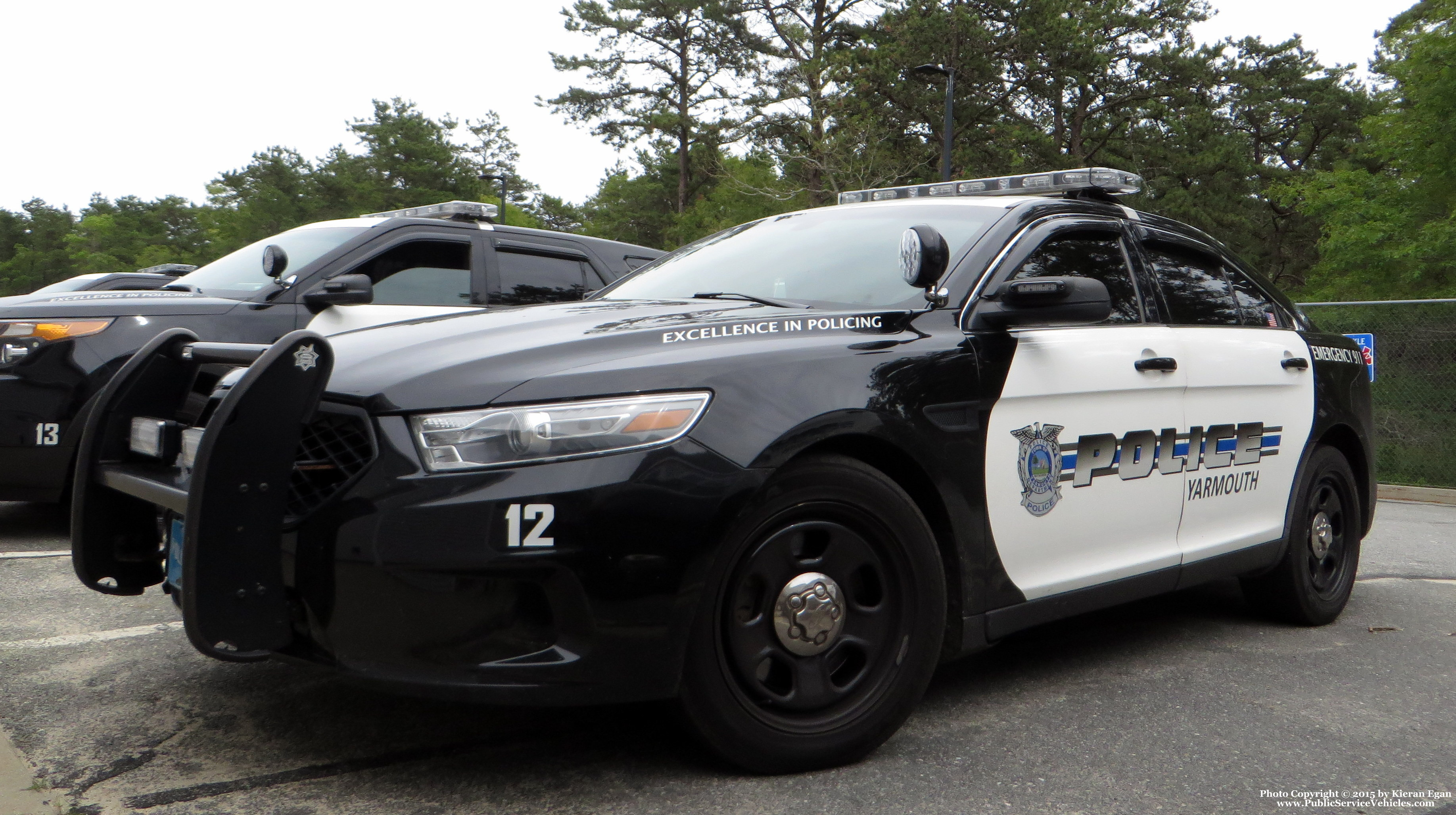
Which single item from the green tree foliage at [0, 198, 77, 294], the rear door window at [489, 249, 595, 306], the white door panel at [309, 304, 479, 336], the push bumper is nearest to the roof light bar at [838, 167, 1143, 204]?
the push bumper

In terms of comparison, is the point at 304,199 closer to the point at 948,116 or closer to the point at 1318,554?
the point at 948,116

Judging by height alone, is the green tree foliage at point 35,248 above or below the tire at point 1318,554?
above

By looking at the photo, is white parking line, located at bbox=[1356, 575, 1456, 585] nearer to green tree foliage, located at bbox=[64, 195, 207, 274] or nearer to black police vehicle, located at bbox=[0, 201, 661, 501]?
black police vehicle, located at bbox=[0, 201, 661, 501]

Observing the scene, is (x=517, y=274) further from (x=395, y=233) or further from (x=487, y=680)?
(x=487, y=680)

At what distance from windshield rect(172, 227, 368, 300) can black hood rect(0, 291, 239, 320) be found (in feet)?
0.97

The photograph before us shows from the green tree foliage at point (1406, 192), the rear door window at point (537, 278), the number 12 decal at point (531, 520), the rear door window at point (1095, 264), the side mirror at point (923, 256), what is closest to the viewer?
the number 12 decal at point (531, 520)

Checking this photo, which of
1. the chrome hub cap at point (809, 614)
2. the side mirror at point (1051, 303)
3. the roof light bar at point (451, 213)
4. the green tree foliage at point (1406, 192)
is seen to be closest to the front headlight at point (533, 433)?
the chrome hub cap at point (809, 614)

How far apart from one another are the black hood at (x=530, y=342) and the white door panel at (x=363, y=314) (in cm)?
304

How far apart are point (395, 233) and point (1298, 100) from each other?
4524 cm

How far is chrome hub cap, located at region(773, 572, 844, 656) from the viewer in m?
2.75

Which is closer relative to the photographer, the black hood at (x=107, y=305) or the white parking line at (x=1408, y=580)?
the black hood at (x=107, y=305)

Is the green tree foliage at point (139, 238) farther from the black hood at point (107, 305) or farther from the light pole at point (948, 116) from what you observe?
the black hood at point (107, 305)

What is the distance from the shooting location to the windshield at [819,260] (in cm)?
351

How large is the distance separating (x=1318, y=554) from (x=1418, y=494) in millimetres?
8150
